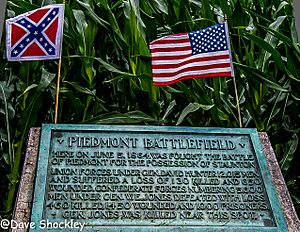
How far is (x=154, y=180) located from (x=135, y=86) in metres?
0.98

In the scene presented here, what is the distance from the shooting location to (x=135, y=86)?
3232mm

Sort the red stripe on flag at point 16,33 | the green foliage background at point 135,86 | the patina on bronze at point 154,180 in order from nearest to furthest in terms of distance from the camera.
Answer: the patina on bronze at point 154,180 < the green foliage background at point 135,86 < the red stripe on flag at point 16,33

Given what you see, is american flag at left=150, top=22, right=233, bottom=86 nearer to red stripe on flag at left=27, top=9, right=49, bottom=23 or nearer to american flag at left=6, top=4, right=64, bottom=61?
american flag at left=6, top=4, right=64, bottom=61

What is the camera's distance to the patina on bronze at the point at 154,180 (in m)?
2.25

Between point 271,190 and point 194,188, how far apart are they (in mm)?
428

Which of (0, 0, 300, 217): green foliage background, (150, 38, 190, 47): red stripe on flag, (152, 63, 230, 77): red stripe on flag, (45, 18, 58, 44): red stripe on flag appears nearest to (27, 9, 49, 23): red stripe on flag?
(45, 18, 58, 44): red stripe on flag

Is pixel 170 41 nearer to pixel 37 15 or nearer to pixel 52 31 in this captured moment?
pixel 52 31

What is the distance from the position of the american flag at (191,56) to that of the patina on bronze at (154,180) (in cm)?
48

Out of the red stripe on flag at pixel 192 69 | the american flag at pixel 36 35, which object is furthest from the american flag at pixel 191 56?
the american flag at pixel 36 35

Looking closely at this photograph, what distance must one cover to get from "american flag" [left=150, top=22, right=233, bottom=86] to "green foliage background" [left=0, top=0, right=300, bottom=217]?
12 cm

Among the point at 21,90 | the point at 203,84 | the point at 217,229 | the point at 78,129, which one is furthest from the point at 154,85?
the point at 217,229

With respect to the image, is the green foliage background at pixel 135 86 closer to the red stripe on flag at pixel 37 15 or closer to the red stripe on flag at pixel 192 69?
the red stripe on flag at pixel 192 69

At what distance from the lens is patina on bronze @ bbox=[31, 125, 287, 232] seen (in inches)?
88.5

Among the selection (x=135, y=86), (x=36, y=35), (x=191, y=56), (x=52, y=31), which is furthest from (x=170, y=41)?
(x=36, y=35)
